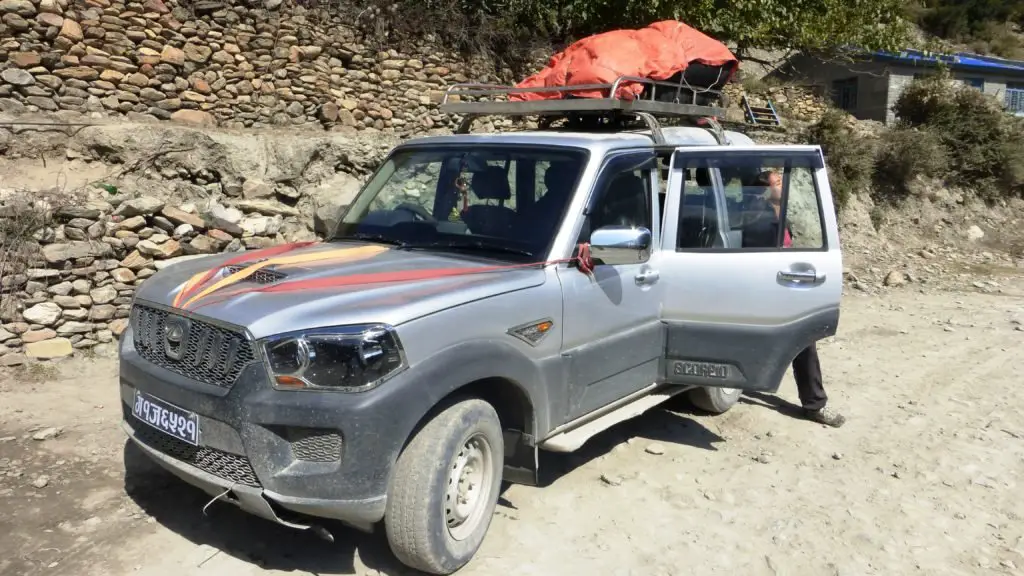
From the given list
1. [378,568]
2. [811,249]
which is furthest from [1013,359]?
[378,568]

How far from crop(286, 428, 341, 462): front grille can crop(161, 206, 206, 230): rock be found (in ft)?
16.5

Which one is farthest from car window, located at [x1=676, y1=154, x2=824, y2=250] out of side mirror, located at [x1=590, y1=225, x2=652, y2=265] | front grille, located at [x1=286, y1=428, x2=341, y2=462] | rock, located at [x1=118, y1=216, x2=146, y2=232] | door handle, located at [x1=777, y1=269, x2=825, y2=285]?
rock, located at [x1=118, y1=216, x2=146, y2=232]

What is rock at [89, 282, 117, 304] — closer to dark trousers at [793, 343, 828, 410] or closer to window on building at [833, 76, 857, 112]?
dark trousers at [793, 343, 828, 410]

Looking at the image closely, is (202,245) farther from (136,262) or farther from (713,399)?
(713,399)

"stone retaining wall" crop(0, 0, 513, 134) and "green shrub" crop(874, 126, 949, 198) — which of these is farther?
"green shrub" crop(874, 126, 949, 198)

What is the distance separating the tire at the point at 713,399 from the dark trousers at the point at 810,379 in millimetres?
489

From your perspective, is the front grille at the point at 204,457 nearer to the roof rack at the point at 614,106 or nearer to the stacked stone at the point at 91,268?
the roof rack at the point at 614,106

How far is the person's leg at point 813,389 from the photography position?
5.60m

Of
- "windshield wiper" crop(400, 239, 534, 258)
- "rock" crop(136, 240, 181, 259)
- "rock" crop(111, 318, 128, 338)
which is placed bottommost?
"rock" crop(111, 318, 128, 338)

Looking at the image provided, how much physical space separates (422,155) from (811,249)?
2394 millimetres

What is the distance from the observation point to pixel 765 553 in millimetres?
3695

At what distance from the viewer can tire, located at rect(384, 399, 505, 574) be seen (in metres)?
3.04

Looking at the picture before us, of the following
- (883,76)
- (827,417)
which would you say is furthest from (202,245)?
(883,76)

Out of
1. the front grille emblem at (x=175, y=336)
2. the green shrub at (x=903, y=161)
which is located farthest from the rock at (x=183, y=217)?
the green shrub at (x=903, y=161)
